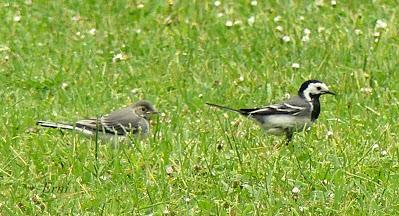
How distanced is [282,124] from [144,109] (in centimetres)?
116

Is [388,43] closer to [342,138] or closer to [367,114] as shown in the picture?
[367,114]

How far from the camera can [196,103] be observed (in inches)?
440

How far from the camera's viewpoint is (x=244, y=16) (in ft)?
44.7

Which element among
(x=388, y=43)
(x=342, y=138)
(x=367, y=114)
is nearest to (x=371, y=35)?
(x=388, y=43)

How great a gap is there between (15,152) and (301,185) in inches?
85.5

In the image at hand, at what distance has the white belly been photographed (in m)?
10.2

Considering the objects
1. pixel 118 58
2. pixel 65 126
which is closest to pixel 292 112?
pixel 65 126

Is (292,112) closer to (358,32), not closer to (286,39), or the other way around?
(286,39)

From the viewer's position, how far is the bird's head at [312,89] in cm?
1071

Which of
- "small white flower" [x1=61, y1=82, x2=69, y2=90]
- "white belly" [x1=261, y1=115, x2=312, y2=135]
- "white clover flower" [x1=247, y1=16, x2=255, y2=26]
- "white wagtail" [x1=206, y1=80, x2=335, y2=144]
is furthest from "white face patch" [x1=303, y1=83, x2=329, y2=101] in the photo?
"white clover flower" [x1=247, y1=16, x2=255, y2=26]

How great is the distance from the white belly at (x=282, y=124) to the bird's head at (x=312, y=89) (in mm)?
421

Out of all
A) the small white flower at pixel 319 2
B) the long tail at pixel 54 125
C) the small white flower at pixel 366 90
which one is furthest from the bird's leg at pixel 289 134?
the small white flower at pixel 319 2

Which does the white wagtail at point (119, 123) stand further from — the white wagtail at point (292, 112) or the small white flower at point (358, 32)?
the small white flower at point (358, 32)

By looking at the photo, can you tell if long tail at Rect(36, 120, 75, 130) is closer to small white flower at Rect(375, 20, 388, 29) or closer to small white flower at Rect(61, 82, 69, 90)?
small white flower at Rect(61, 82, 69, 90)
